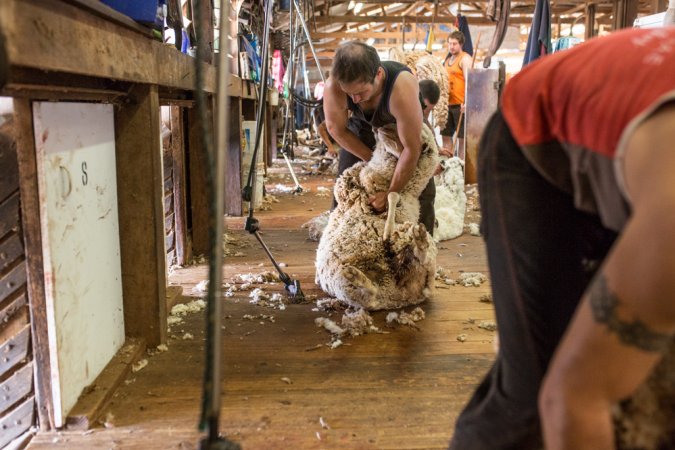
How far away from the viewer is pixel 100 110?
2.22 meters

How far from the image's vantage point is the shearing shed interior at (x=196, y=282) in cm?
126

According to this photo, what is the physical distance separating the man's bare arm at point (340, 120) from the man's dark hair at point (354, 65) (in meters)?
0.32

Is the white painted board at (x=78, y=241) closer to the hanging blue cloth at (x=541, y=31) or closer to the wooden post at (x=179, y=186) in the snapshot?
the wooden post at (x=179, y=186)

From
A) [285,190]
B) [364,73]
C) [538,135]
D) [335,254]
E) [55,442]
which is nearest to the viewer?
[538,135]

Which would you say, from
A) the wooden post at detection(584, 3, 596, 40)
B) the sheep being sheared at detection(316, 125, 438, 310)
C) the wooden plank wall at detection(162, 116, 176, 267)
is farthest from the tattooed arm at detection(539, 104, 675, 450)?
the wooden post at detection(584, 3, 596, 40)

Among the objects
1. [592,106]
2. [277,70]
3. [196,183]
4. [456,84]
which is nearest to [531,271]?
[592,106]

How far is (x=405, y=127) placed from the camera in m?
3.12

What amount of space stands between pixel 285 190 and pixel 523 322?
605 cm

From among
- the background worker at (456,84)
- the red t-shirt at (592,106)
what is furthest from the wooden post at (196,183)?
the background worker at (456,84)

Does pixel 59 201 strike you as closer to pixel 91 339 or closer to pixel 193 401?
pixel 91 339

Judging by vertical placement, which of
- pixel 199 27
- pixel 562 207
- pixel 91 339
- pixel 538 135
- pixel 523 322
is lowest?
pixel 91 339

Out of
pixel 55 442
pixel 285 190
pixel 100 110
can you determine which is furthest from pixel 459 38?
pixel 55 442

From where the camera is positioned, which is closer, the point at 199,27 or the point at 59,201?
the point at 199,27

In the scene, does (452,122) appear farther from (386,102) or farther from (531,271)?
(531,271)
